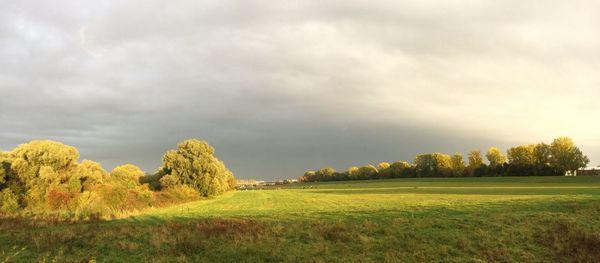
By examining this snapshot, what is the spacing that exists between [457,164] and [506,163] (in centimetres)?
3153

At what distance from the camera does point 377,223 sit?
2328 cm

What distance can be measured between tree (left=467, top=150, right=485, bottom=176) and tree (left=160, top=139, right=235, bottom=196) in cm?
11686

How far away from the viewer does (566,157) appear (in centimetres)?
13200

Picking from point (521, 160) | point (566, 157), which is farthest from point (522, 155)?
point (566, 157)

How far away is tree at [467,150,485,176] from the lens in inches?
6117

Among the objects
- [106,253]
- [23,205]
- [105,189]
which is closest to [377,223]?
[106,253]

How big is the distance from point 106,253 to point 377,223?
15.3 metres

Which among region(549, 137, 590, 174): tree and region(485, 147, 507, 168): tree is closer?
region(549, 137, 590, 174): tree

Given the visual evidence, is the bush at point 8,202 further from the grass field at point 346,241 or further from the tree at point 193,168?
the tree at point 193,168

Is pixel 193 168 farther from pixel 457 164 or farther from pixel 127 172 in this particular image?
pixel 457 164

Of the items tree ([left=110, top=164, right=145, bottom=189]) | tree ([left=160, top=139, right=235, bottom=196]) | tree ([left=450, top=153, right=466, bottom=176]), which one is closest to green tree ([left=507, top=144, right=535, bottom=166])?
tree ([left=450, top=153, right=466, bottom=176])

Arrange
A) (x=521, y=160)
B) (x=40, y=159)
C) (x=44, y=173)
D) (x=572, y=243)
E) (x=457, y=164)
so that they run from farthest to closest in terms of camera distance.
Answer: (x=457, y=164) < (x=521, y=160) < (x=40, y=159) < (x=44, y=173) < (x=572, y=243)

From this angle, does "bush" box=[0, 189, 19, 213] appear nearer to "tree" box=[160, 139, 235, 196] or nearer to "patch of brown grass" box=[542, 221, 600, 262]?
"tree" box=[160, 139, 235, 196]

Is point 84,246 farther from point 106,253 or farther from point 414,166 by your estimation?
point 414,166
